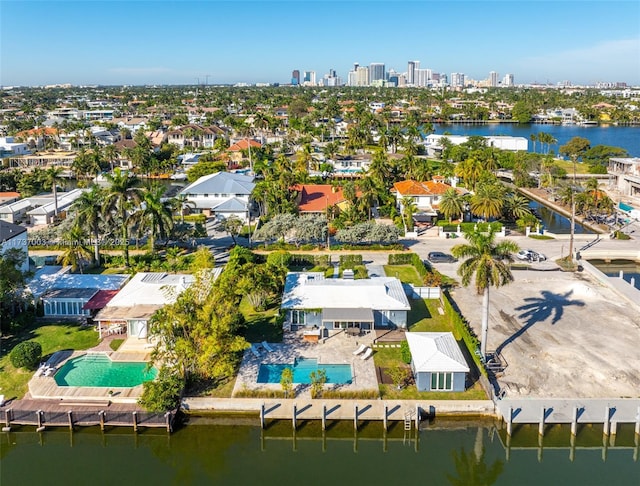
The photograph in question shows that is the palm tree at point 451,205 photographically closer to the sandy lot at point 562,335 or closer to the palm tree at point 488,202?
the palm tree at point 488,202

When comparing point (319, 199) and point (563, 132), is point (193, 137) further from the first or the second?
point (563, 132)

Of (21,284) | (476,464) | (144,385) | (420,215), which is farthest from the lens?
(420,215)

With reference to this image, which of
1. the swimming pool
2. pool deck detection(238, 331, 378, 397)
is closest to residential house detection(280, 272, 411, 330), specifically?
pool deck detection(238, 331, 378, 397)

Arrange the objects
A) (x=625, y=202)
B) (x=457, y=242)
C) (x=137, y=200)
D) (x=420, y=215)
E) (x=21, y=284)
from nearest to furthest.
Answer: (x=21, y=284) → (x=137, y=200) → (x=457, y=242) → (x=420, y=215) → (x=625, y=202)

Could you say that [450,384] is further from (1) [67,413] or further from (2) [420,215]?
(2) [420,215]

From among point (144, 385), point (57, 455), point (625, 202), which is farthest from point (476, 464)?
point (625, 202)

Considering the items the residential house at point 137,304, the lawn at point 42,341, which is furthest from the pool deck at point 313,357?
the lawn at point 42,341

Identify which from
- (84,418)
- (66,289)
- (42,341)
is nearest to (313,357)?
(84,418)
